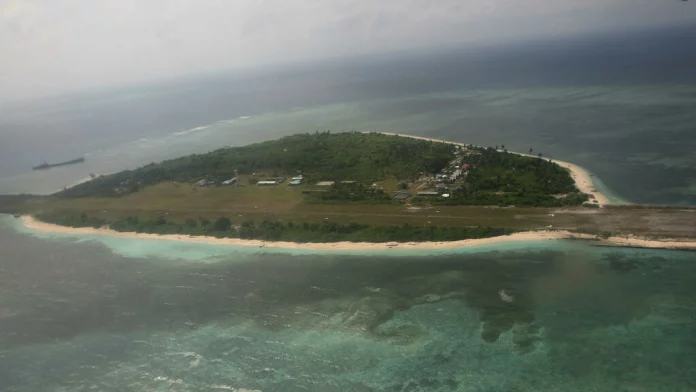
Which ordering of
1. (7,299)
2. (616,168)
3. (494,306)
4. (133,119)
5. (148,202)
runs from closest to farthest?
(494,306) < (7,299) < (616,168) < (148,202) < (133,119)

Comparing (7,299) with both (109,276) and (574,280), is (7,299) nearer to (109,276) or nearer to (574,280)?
(109,276)

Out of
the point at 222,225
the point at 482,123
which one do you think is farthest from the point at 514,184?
the point at 482,123

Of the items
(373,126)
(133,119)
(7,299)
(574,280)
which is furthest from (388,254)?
(133,119)

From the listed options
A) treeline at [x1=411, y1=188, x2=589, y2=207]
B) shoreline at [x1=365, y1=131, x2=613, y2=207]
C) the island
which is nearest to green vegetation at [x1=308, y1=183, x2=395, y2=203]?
the island

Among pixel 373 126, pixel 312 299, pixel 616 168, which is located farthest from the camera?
pixel 373 126

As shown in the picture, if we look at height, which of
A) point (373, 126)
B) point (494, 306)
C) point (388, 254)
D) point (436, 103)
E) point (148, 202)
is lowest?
point (494, 306)

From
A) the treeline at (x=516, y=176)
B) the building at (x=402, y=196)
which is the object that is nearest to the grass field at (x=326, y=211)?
the building at (x=402, y=196)

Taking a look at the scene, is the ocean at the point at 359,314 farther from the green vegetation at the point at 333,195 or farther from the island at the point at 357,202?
the green vegetation at the point at 333,195

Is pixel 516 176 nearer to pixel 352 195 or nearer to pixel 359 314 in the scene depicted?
pixel 352 195
